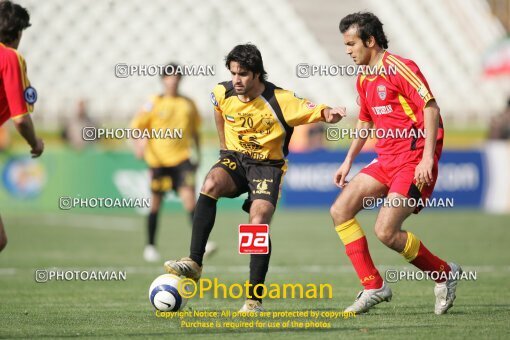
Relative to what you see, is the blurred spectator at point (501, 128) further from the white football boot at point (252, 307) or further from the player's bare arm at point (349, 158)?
the white football boot at point (252, 307)

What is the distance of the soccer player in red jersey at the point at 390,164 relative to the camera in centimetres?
791

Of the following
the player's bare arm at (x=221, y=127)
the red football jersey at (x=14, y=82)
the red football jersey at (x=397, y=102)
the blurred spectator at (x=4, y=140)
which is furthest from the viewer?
the blurred spectator at (x=4, y=140)

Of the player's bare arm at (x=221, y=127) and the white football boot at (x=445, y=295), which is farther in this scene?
the player's bare arm at (x=221, y=127)

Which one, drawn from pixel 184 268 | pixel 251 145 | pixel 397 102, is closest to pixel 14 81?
pixel 184 268

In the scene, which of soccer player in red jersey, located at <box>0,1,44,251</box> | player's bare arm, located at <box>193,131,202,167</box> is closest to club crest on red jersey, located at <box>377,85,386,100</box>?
soccer player in red jersey, located at <box>0,1,44,251</box>

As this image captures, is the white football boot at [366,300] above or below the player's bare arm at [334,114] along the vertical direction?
below

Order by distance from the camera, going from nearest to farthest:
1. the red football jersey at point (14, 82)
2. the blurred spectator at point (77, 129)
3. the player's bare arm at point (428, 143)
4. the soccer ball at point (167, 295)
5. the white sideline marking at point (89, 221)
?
the red football jersey at point (14, 82) → the player's bare arm at point (428, 143) → the soccer ball at point (167, 295) → the white sideline marking at point (89, 221) → the blurred spectator at point (77, 129)

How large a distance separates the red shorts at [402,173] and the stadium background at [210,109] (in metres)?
1.06

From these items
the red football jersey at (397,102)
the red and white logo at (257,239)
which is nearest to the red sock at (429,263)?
Answer: the red football jersey at (397,102)

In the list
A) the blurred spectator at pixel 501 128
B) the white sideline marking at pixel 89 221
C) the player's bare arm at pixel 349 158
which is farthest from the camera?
the blurred spectator at pixel 501 128

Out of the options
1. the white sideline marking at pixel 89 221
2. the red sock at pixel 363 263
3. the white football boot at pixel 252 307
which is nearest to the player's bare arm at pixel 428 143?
the red sock at pixel 363 263

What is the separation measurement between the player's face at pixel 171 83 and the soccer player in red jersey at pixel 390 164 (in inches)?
230

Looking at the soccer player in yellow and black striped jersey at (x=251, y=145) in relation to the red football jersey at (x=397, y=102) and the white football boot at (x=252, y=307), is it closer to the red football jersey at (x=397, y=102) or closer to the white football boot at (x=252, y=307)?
the white football boot at (x=252, y=307)

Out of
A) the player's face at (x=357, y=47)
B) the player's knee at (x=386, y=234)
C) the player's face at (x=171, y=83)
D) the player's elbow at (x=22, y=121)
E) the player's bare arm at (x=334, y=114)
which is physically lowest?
the player's knee at (x=386, y=234)
